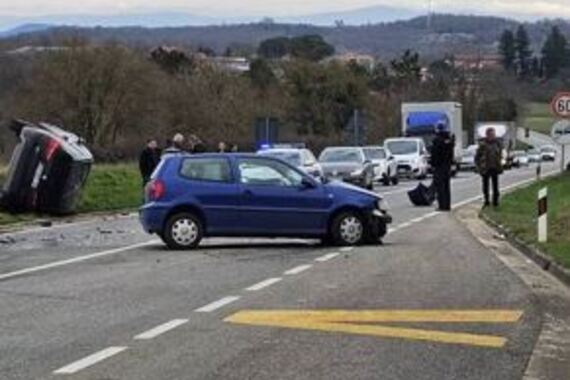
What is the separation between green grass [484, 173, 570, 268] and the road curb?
0.09 metres

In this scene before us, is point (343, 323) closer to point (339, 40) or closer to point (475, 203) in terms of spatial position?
point (475, 203)

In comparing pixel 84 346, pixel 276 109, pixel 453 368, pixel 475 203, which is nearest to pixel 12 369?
pixel 84 346

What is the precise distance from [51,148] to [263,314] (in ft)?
54.1

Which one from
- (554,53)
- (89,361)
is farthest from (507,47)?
(89,361)

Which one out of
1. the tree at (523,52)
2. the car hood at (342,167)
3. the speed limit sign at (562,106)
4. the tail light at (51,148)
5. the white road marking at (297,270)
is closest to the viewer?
the white road marking at (297,270)

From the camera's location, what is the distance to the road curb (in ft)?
49.7

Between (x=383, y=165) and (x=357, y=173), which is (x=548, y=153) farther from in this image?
(x=357, y=173)

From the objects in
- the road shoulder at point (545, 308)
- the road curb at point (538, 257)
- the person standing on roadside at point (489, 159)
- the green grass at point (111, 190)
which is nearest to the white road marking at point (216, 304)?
the road shoulder at point (545, 308)

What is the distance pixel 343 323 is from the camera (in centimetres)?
1134

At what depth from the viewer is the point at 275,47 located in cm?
12281

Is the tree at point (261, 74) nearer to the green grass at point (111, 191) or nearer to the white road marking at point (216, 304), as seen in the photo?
the green grass at point (111, 191)

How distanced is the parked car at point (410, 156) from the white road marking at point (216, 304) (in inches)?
1583

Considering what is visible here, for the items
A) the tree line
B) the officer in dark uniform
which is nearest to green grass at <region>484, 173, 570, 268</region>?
the officer in dark uniform

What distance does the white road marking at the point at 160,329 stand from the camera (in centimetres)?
1062
